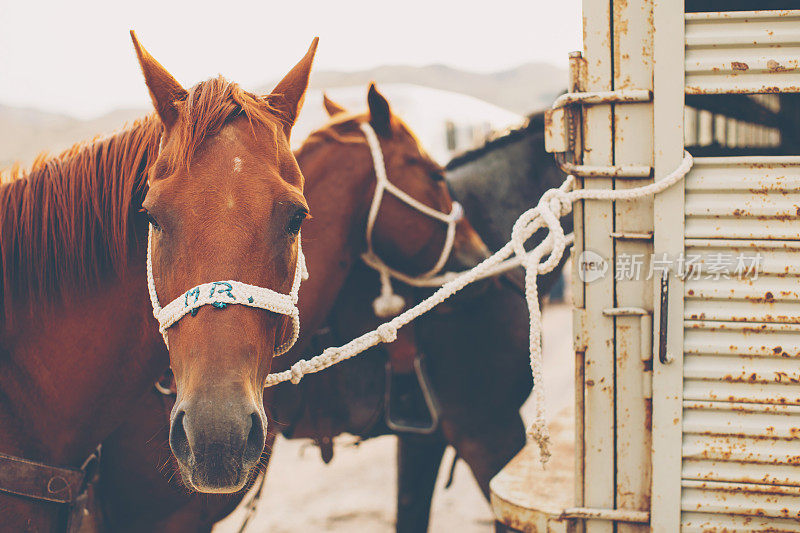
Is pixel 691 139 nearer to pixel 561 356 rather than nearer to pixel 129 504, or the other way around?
pixel 561 356

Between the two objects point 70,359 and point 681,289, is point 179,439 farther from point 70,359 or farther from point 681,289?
point 681,289

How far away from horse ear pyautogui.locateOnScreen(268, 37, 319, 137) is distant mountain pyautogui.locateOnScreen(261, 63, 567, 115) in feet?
133

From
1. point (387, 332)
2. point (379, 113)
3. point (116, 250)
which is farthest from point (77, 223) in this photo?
point (379, 113)

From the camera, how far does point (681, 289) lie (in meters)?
1.35

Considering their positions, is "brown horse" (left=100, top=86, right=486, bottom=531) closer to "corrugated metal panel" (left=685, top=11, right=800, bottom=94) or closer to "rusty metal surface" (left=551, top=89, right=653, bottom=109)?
"rusty metal surface" (left=551, top=89, right=653, bottom=109)

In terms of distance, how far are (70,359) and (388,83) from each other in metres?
28.8

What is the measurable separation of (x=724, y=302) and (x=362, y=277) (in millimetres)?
1477

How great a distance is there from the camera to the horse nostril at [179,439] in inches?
46.4

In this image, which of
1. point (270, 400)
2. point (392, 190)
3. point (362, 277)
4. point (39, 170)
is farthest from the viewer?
point (362, 277)

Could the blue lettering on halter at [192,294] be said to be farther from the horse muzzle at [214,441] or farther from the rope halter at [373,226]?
the rope halter at [373,226]

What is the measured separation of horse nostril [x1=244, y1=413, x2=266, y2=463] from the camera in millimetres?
1199

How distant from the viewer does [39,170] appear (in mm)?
1582

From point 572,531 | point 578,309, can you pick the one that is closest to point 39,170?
point 578,309

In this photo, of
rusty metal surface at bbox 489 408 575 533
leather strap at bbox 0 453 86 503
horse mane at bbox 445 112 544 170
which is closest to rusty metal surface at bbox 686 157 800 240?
rusty metal surface at bbox 489 408 575 533
